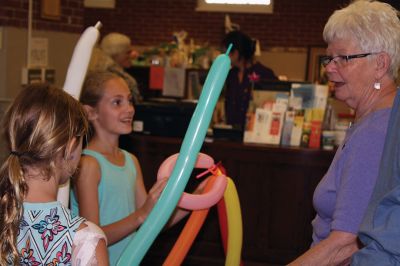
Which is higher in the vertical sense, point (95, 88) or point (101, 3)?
point (101, 3)

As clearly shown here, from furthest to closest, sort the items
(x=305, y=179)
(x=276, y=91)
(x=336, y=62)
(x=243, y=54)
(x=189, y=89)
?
(x=189, y=89) → (x=243, y=54) → (x=276, y=91) → (x=305, y=179) → (x=336, y=62)

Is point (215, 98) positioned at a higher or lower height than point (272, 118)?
higher

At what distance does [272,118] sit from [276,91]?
0.24 m

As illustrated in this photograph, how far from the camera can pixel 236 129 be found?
438 centimetres

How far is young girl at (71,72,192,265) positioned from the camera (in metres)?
2.14

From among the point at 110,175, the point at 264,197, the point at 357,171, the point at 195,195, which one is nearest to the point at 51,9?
the point at 264,197

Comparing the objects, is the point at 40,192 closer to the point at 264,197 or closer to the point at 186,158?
the point at 186,158

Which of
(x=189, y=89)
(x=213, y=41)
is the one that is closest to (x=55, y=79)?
(x=189, y=89)

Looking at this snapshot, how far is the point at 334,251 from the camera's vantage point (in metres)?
1.65

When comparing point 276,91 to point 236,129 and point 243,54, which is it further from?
point 243,54

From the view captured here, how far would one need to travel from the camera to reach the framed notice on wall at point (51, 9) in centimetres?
470

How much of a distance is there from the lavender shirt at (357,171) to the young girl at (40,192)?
0.63 meters

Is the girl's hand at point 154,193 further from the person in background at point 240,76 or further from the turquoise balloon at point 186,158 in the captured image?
the person in background at point 240,76

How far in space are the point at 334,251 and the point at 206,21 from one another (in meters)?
8.55
